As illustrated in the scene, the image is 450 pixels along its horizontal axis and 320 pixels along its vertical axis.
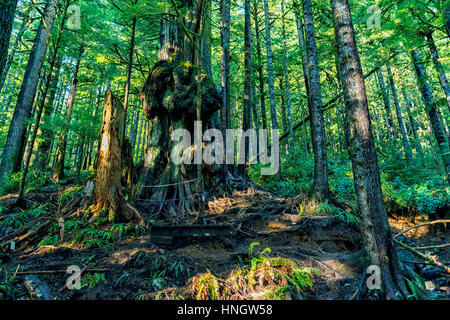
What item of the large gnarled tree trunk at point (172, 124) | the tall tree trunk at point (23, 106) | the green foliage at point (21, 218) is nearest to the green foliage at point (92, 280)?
the green foliage at point (21, 218)

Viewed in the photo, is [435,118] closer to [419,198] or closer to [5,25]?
[419,198]

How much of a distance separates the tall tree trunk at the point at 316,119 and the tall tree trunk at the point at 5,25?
7.20 m

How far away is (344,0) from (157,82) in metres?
6.11

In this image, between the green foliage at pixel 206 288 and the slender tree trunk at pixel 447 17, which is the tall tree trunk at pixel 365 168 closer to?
the green foliage at pixel 206 288

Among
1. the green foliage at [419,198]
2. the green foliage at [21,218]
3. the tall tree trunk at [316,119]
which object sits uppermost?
the tall tree trunk at [316,119]

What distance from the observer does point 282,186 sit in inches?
396

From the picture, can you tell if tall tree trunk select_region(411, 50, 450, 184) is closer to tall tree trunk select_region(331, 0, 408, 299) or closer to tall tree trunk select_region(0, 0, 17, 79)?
tall tree trunk select_region(331, 0, 408, 299)

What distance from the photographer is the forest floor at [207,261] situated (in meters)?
2.88

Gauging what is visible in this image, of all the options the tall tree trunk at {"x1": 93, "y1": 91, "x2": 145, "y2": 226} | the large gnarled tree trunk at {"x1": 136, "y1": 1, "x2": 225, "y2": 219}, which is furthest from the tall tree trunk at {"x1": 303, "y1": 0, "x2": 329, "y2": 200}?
the tall tree trunk at {"x1": 93, "y1": 91, "x2": 145, "y2": 226}

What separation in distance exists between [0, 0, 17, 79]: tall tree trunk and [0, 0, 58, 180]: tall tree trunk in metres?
4.64

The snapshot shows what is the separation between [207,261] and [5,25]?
597cm

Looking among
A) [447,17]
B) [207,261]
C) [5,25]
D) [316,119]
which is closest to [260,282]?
[207,261]

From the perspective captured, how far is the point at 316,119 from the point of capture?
21.0 feet
